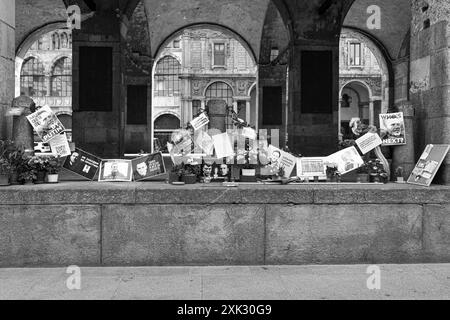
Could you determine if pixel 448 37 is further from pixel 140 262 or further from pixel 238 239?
pixel 140 262

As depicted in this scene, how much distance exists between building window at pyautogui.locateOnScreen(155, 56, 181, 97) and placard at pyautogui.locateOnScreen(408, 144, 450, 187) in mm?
40217

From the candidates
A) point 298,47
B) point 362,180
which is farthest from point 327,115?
point 362,180

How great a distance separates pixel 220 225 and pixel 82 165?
90.8 inches

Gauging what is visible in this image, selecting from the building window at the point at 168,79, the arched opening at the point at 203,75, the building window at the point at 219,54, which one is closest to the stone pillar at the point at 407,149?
the arched opening at the point at 203,75

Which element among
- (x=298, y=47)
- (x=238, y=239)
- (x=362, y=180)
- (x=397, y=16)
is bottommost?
(x=238, y=239)

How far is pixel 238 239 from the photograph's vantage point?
5.64m

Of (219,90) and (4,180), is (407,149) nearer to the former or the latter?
(4,180)

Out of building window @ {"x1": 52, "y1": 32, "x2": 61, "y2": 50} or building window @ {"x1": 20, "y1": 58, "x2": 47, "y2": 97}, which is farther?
building window @ {"x1": 20, "y1": 58, "x2": 47, "y2": 97}

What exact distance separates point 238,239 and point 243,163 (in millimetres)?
1295

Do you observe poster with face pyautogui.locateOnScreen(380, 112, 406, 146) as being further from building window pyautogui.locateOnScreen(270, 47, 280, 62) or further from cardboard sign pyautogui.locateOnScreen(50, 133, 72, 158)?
building window pyautogui.locateOnScreen(270, 47, 280, 62)

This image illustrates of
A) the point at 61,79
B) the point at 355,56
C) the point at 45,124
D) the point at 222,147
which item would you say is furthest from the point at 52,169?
the point at 61,79

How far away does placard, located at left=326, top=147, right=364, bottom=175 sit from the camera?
653 cm

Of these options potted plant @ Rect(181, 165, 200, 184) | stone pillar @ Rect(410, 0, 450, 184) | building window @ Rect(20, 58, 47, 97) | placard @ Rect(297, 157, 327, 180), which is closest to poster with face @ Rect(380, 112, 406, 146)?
stone pillar @ Rect(410, 0, 450, 184)

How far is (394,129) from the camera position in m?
6.64
